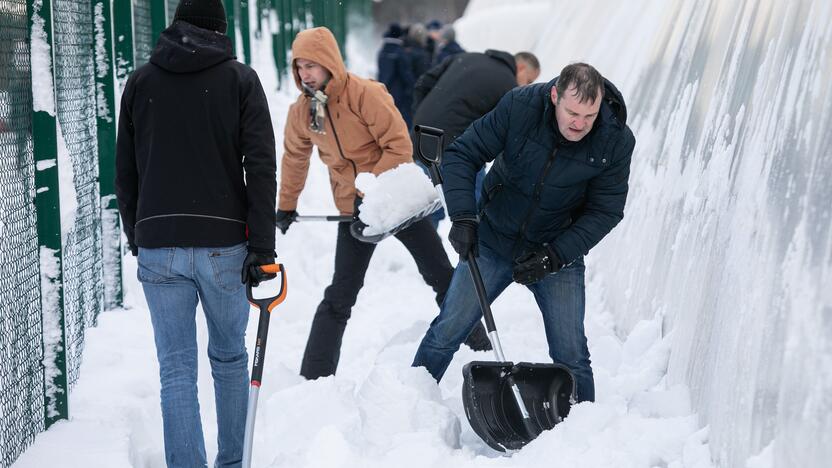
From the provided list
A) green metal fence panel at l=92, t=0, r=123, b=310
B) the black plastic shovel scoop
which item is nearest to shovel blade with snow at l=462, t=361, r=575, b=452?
the black plastic shovel scoop

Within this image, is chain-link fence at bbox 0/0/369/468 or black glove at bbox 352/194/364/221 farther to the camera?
black glove at bbox 352/194/364/221

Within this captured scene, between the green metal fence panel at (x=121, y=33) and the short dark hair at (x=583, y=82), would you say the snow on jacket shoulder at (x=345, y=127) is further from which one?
the green metal fence panel at (x=121, y=33)

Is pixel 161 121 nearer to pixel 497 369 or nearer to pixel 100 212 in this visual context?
pixel 497 369

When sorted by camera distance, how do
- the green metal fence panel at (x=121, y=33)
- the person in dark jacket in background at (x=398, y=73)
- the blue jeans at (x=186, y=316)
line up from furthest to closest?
the person in dark jacket in background at (x=398, y=73) < the green metal fence panel at (x=121, y=33) < the blue jeans at (x=186, y=316)

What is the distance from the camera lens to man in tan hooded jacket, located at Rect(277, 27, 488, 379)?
4332 millimetres

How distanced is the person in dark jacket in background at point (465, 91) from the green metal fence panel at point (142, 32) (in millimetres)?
1829

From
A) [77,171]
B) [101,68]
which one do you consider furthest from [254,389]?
[101,68]

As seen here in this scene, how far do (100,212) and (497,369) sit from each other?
267 centimetres

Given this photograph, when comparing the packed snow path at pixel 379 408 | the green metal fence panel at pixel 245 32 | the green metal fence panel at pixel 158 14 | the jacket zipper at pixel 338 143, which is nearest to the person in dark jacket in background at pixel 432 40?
the green metal fence panel at pixel 245 32

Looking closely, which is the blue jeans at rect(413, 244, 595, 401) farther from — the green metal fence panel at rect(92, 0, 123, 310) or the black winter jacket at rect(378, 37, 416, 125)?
the black winter jacket at rect(378, 37, 416, 125)

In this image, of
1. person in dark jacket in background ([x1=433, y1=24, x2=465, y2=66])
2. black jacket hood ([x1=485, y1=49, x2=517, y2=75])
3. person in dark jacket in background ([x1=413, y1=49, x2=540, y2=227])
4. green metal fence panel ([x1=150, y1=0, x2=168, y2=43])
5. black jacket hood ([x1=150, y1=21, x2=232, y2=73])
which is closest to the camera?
black jacket hood ([x1=150, y1=21, x2=232, y2=73])

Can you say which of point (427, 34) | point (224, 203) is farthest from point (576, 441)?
point (427, 34)

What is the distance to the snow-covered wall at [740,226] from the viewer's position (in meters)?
2.77

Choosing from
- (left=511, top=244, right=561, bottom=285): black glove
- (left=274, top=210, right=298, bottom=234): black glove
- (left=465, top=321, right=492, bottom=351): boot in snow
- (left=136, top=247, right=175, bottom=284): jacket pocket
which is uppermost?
(left=136, top=247, right=175, bottom=284): jacket pocket
